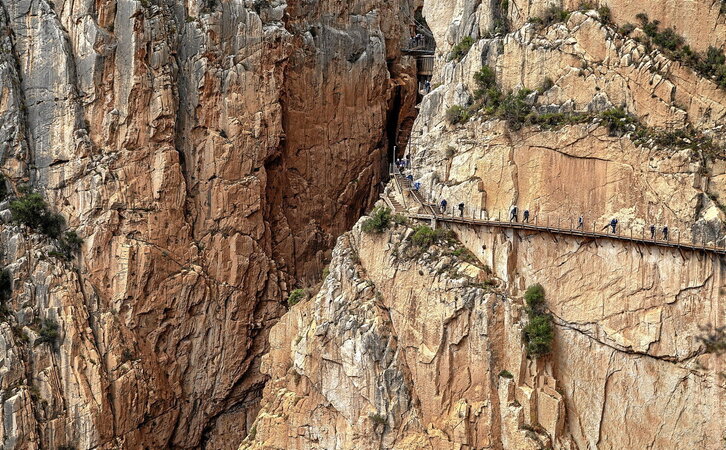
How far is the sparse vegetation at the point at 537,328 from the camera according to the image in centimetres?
4184

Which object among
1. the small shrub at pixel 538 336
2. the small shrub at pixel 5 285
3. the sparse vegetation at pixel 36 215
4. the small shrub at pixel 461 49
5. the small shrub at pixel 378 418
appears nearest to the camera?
the small shrub at pixel 538 336

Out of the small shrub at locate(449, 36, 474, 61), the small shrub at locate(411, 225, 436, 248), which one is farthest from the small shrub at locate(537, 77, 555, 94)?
the small shrub at locate(411, 225, 436, 248)

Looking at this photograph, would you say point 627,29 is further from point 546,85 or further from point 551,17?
point 546,85

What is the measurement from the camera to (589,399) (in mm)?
42031

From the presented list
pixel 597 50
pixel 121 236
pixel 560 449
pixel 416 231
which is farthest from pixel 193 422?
pixel 597 50

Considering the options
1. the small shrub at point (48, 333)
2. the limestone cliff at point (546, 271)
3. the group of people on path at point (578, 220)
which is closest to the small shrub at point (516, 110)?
the limestone cliff at point (546, 271)

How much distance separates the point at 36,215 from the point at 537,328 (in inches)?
996

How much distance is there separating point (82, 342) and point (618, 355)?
25147 mm

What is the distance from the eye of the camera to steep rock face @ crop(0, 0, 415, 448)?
5153 cm

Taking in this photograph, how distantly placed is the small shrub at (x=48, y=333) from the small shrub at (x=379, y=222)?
15751mm

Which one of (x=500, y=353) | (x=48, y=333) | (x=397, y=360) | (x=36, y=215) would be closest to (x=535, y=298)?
(x=500, y=353)

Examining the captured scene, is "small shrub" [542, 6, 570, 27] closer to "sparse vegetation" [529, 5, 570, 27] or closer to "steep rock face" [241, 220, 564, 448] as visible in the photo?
"sparse vegetation" [529, 5, 570, 27]

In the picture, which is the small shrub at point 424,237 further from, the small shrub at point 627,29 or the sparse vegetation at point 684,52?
the sparse vegetation at point 684,52

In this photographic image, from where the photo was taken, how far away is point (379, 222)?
4631cm
